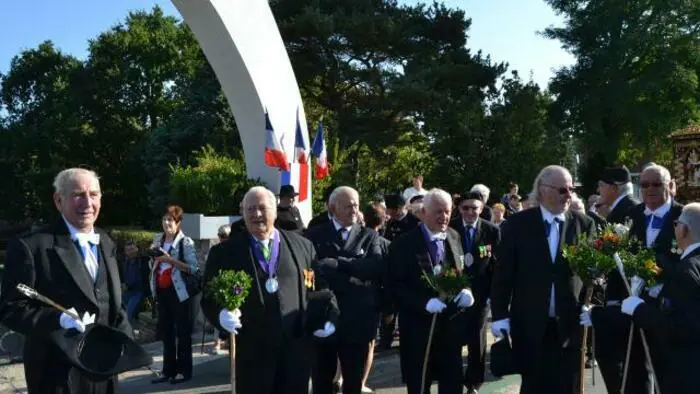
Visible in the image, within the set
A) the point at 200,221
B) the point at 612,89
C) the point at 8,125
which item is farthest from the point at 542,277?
the point at 8,125

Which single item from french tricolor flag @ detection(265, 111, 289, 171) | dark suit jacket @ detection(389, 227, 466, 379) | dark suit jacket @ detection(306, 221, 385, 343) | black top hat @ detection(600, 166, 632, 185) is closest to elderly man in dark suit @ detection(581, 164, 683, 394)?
black top hat @ detection(600, 166, 632, 185)

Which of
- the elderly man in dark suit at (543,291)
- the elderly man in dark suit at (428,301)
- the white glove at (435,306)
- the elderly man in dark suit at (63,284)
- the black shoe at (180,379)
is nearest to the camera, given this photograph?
the elderly man in dark suit at (63,284)

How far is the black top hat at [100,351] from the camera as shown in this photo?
3982mm

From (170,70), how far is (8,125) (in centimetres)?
1367

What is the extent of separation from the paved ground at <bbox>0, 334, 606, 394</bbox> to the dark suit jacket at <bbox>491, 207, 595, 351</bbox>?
2.48 m

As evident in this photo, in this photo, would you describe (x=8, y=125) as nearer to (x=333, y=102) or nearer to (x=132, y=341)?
(x=333, y=102)

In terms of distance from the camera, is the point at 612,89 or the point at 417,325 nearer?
the point at 417,325

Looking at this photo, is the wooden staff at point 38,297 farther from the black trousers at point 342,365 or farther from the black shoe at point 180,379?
the black shoe at point 180,379

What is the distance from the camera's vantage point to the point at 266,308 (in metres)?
4.83

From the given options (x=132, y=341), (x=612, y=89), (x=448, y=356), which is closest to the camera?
(x=132, y=341)

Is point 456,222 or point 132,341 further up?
point 456,222

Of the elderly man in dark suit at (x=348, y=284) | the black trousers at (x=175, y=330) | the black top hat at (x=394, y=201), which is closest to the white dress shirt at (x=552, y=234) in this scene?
the elderly man in dark suit at (x=348, y=284)

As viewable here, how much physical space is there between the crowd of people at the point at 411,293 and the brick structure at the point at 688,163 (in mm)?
14957

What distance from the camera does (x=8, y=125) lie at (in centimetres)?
4825
